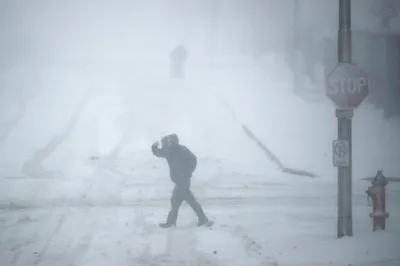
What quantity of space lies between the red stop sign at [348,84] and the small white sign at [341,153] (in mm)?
488

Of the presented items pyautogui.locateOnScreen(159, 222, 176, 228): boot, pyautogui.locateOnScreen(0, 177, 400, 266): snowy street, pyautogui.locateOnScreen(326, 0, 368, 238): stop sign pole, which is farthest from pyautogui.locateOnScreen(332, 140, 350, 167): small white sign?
pyautogui.locateOnScreen(159, 222, 176, 228): boot

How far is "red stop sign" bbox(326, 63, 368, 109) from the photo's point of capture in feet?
20.6

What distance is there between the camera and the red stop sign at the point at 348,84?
6.27m

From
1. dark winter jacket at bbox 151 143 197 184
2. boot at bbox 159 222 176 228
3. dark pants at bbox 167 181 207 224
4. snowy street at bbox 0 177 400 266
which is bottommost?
snowy street at bbox 0 177 400 266

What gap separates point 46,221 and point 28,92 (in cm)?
267

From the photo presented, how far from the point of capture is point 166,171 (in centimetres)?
1041

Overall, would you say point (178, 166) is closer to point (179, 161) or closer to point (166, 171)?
point (179, 161)

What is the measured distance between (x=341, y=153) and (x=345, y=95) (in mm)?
766

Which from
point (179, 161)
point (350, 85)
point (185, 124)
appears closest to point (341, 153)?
point (350, 85)

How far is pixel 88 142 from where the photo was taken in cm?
955

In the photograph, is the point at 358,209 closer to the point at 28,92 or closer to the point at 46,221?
the point at 46,221

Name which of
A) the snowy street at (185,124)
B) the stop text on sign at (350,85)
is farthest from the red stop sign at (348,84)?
the snowy street at (185,124)

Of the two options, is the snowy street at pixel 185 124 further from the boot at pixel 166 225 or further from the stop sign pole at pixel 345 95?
the stop sign pole at pixel 345 95

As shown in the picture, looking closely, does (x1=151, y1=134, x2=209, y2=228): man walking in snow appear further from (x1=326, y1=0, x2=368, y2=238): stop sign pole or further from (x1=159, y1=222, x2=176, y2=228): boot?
(x1=326, y1=0, x2=368, y2=238): stop sign pole
